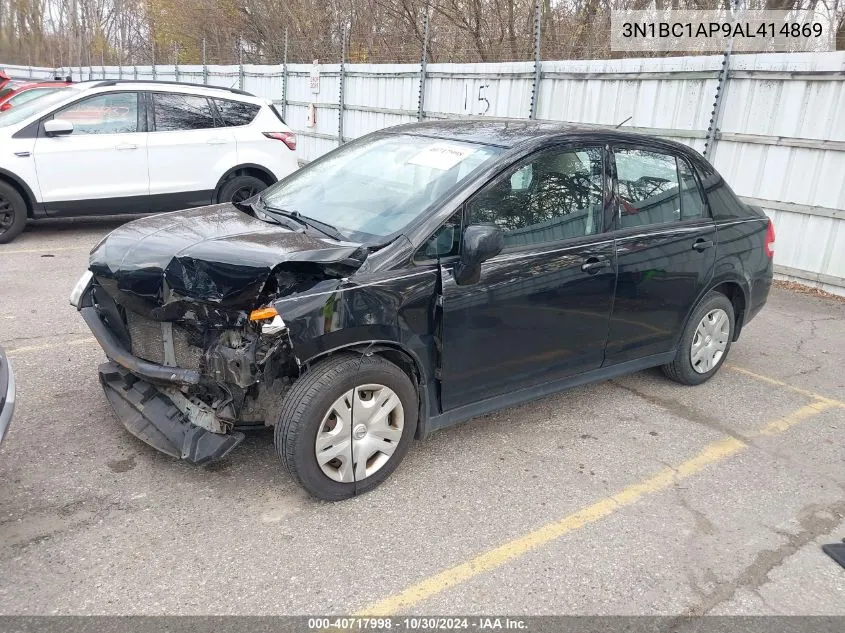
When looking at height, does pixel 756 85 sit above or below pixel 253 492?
above

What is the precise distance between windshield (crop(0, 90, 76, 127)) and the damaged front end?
533cm

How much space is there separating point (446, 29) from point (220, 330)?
41.3 ft

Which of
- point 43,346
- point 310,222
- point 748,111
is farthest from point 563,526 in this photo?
point 748,111

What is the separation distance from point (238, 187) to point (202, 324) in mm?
6229

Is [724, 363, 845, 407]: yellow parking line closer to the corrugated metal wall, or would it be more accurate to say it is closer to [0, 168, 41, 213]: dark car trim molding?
the corrugated metal wall

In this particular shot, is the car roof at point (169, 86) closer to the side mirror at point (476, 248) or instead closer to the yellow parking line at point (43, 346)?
the yellow parking line at point (43, 346)

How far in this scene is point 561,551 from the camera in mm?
3000

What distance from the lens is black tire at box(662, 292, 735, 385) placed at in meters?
4.55

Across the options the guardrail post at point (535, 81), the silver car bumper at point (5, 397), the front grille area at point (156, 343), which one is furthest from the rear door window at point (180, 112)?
the silver car bumper at point (5, 397)

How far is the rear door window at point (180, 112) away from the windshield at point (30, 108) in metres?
1.00

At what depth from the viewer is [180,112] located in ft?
27.9

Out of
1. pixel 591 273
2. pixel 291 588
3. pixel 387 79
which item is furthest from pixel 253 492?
pixel 387 79

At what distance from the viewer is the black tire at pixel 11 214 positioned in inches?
300

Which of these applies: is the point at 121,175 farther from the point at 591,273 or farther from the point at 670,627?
the point at 670,627
